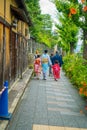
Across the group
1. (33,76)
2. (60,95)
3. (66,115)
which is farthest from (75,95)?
(33,76)

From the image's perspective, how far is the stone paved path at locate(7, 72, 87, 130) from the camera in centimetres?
892

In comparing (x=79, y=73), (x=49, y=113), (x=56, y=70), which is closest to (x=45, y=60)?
(x=56, y=70)

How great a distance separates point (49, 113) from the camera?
10648 mm

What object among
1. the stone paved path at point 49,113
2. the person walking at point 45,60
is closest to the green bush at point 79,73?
the stone paved path at point 49,113

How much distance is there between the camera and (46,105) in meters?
12.1

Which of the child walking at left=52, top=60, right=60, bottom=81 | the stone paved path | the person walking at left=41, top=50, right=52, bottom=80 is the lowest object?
the stone paved path

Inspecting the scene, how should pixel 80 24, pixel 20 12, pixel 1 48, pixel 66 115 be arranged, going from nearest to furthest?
pixel 66 115
pixel 1 48
pixel 20 12
pixel 80 24

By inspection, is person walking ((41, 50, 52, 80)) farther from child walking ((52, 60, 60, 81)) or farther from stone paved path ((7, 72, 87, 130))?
stone paved path ((7, 72, 87, 130))

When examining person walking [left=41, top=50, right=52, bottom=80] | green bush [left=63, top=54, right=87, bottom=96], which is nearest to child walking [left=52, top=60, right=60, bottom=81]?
person walking [left=41, top=50, right=52, bottom=80]

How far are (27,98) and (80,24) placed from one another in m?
9.15

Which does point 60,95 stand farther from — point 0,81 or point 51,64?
point 51,64

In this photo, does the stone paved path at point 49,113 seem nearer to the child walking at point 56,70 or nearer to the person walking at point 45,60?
the person walking at point 45,60

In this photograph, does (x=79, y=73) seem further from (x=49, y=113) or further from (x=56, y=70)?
(x=49, y=113)

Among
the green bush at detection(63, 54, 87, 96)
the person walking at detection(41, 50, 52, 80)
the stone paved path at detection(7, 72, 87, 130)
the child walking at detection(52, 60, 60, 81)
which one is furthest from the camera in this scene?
the child walking at detection(52, 60, 60, 81)
